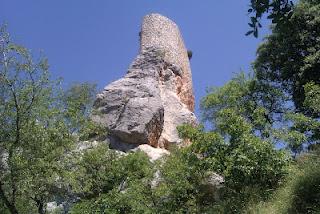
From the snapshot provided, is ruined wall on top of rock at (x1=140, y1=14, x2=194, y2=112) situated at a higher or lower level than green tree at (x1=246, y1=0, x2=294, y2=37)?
higher

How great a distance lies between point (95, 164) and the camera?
19000mm

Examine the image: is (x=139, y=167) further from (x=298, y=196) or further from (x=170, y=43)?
(x=170, y=43)

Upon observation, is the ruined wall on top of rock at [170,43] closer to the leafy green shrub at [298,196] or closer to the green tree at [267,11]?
the leafy green shrub at [298,196]

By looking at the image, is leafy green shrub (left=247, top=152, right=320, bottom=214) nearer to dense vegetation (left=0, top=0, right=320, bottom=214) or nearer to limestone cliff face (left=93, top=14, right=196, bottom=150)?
dense vegetation (left=0, top=0, right=320, bottom=214)

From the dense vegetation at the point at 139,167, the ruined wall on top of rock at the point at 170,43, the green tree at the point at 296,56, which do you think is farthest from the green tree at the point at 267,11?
the ruined wall on top of rock at the point at 170,43

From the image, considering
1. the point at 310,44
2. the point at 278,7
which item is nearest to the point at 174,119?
Result: the point at 310,44

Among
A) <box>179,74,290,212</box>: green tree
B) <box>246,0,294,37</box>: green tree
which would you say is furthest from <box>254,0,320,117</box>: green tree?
<box>246,0,294,37</box>: green tree

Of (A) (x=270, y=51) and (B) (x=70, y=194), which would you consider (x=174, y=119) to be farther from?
(B) (x=70, y=194)

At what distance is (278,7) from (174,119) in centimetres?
2423

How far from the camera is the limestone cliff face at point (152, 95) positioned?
2675cm

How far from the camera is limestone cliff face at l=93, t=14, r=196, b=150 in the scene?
87.8 ft

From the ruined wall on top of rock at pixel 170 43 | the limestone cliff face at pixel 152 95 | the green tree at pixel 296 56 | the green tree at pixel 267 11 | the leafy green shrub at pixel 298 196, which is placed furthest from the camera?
the ruined wall on top of rock at pixel 170 43

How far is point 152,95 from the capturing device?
2891 centimetres

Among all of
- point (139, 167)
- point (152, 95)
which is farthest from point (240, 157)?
point (152, 95)
